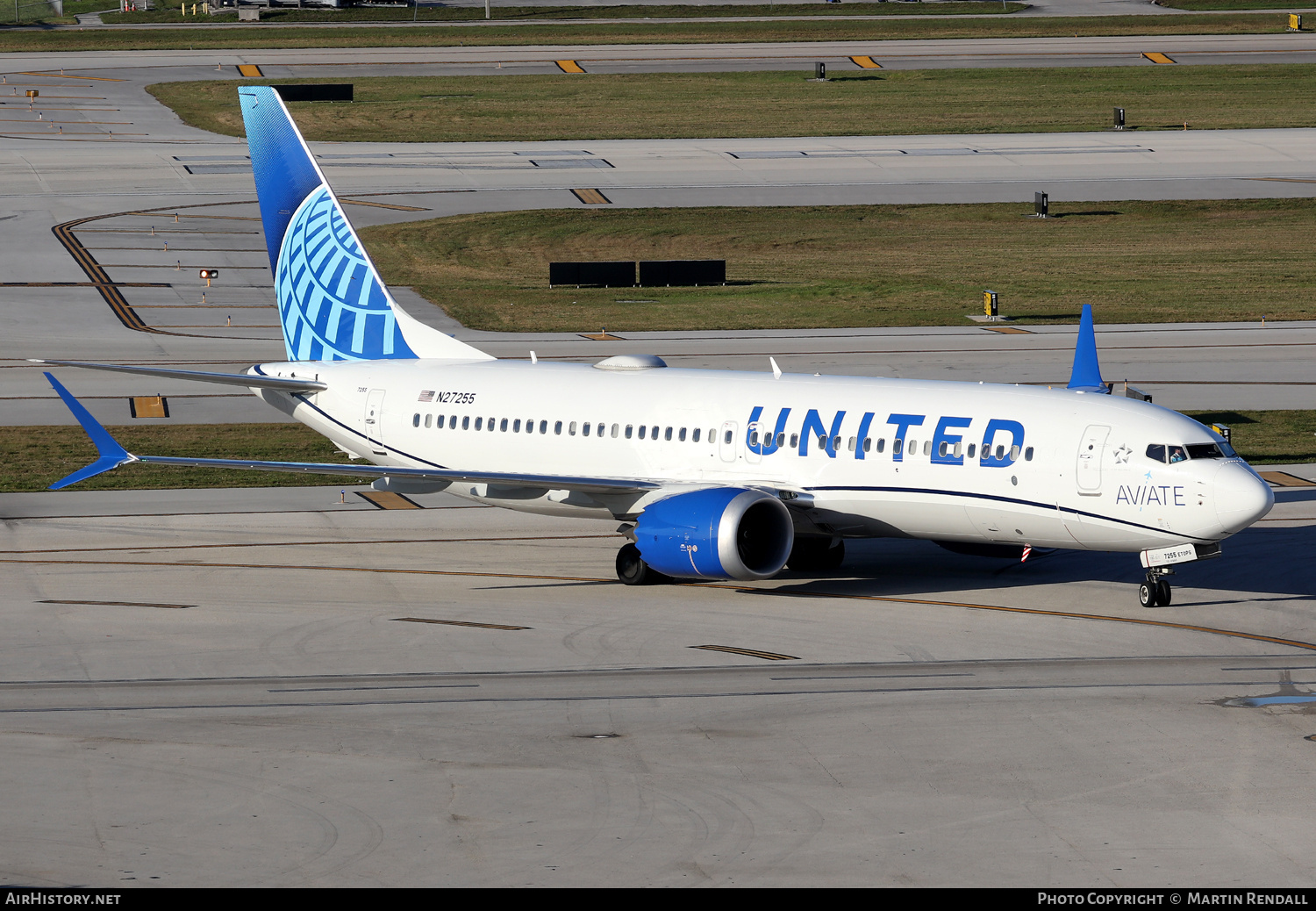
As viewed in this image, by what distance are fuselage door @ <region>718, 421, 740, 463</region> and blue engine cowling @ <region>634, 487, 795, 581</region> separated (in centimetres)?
139

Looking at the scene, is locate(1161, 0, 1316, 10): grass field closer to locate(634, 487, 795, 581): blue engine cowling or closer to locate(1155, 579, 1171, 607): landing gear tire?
locate(1155, 579, 1171, 607): landing gear tire

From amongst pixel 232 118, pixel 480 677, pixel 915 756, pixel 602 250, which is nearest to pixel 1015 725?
pixel 915 756

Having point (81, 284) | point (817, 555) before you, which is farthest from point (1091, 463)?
point (81, 284)

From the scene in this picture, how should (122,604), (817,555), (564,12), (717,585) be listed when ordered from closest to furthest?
1. (122,604)
2. (717,585)
3. (817,555)
4. (564,12)

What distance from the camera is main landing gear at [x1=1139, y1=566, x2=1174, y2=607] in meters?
33.4

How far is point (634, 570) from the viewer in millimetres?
36000

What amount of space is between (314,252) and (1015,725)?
77.8 ft

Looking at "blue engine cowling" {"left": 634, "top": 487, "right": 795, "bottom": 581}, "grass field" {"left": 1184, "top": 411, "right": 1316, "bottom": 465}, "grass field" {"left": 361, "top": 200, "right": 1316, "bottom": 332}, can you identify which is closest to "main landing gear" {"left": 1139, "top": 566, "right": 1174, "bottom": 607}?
"blue engine cowling" {"left": 634, "top": 487, "right": 795, "bottom": 581}

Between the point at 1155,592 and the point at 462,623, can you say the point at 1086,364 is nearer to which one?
the point at 1155,592

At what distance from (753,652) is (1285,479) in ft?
69.1

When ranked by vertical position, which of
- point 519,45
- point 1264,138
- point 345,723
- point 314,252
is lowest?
point 345,723

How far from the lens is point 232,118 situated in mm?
115125

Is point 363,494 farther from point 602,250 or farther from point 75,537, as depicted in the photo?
point 602,250

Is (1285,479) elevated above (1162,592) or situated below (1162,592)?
above
